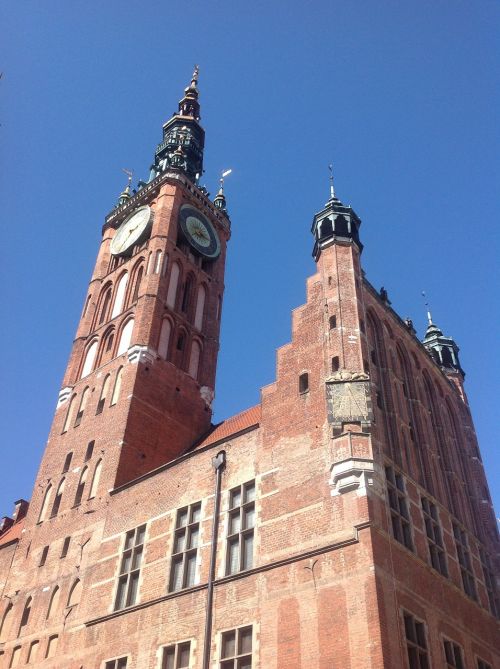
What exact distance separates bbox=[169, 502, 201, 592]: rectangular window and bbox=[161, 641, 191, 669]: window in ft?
5.96

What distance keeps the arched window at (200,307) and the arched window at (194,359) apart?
1.33 m

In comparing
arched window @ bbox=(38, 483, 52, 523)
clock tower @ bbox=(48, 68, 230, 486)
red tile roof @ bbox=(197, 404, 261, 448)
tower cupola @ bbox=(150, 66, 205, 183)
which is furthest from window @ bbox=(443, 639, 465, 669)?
tower cupola @ bbox=(150, 66, 205, 183)

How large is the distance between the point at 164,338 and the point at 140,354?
271cm

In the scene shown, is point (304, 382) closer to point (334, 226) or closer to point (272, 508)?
point (272, 508)

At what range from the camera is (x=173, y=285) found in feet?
118

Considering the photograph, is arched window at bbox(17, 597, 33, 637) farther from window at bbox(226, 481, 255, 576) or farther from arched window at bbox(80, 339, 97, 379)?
arched window at bbox(80, 339, 97, 379)

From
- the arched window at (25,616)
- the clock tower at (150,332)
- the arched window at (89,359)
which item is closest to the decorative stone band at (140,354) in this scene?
the clock tower at (150,332)

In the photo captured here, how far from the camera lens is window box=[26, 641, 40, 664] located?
23969 mm

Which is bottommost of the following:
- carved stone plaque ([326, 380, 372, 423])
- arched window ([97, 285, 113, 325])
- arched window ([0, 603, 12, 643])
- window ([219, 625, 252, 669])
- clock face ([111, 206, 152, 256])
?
window ([219, 625, 252, 669])

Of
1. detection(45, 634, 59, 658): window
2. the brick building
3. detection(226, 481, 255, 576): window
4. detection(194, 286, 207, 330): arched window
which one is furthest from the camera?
detection(194, 286, 207, 330): arched window

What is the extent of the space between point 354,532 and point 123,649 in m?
8.84

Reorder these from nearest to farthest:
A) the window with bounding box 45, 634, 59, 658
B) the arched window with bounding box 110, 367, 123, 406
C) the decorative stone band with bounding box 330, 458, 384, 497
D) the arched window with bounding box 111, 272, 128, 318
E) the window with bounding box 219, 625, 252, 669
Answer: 1. the window with bounding box 219, 625, 252, 669
2. the decorative stone band with bounding box 330, 458, 384, 497
3. the window with bounding box 45, 634, 59, 658
4. the arched window with bounding box 110, 367, 123, 406
5. the arched window with bounding box 111, 272, 128, 318

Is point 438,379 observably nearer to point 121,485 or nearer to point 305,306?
point 305,306

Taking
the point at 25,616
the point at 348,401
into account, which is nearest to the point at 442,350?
the point at 348,401
